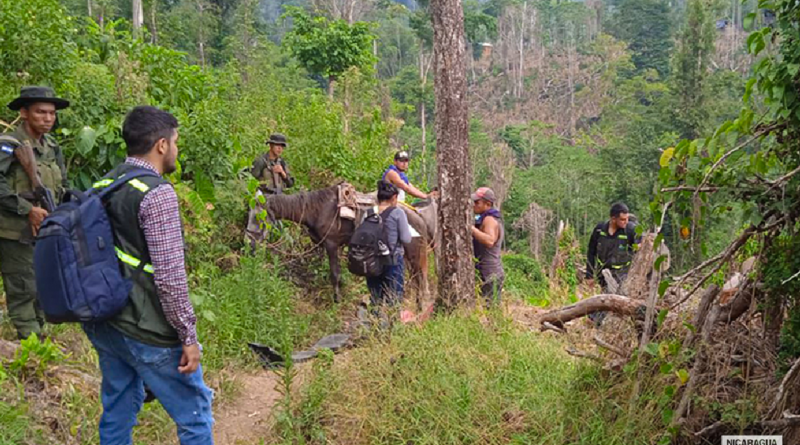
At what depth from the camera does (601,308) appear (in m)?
4.00

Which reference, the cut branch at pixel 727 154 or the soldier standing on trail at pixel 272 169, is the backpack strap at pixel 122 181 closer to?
the cut branch at pixel 727 154

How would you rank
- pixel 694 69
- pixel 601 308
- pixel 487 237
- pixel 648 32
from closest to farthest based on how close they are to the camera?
pixel 601 308, pixel 487 237, pixel 694 69, pixel 648 32

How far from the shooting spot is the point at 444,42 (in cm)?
620

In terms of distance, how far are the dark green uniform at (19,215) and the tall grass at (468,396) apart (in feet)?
7.07

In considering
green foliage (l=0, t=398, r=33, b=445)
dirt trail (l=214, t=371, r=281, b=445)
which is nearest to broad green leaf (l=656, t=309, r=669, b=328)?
dirt trail (l=214, t=371, r=281, b=445)

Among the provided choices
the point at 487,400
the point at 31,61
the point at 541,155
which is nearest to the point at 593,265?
the point at 487,400

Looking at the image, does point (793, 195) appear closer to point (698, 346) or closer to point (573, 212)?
point (698, 346)

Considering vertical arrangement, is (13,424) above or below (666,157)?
below

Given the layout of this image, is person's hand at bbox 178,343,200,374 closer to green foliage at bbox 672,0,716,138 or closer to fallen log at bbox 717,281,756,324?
fallen log at bbox 717,281,756,324

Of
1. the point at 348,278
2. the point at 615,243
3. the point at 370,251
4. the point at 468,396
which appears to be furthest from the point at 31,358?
the point at 615,243

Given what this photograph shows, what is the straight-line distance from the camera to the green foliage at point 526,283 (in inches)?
346

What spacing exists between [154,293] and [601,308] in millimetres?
2416

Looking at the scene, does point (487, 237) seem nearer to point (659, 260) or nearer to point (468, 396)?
point (468, 396)

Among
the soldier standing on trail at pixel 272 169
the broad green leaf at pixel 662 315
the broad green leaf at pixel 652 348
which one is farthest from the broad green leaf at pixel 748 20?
the soldier standing on trail at pixel 272 169
